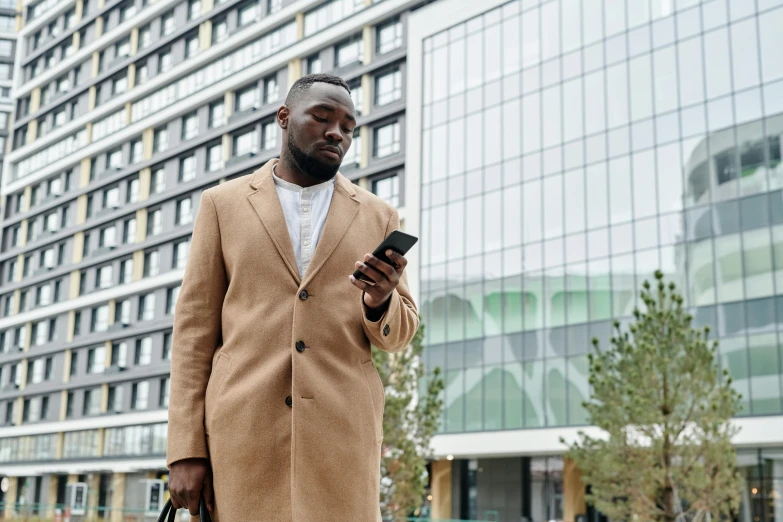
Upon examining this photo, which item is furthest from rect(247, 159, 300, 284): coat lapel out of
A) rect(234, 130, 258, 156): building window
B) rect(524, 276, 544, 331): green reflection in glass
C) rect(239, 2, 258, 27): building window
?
rect(239, 2, 258, 27): building window

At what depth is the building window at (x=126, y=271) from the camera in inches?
2354

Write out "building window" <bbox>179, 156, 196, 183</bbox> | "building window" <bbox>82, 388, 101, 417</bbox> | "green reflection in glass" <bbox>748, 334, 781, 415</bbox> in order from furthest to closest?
"building window" <bbox>82, 388, 101, 417</bbox>, "building window" <bbox>179, 156, 196, 183</bbox>, "green reflection in glass" <bbox>748, 334, 781, 415</bbox>

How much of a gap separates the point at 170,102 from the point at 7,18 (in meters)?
27.3

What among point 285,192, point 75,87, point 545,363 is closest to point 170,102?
point 75,87

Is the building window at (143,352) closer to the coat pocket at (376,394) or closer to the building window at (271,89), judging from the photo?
the building window at (271,89)

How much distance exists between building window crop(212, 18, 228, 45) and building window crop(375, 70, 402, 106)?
14570 millimetres

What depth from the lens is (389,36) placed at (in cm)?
4781

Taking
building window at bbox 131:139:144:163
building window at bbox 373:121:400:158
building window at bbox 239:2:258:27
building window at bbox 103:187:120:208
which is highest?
building window at bbox 239:2:258:27

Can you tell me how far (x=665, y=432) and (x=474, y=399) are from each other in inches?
868

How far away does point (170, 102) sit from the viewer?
6025cm

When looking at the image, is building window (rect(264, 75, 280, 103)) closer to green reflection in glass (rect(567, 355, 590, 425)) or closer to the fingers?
green reflection in glass (rect(567, 355, 590, 425))

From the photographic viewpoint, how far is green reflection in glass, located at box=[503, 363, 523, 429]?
3644 centimetres

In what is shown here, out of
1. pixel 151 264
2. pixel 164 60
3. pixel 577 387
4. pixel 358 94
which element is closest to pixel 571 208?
pixel 577 387

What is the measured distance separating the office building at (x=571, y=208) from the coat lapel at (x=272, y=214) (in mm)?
29837
